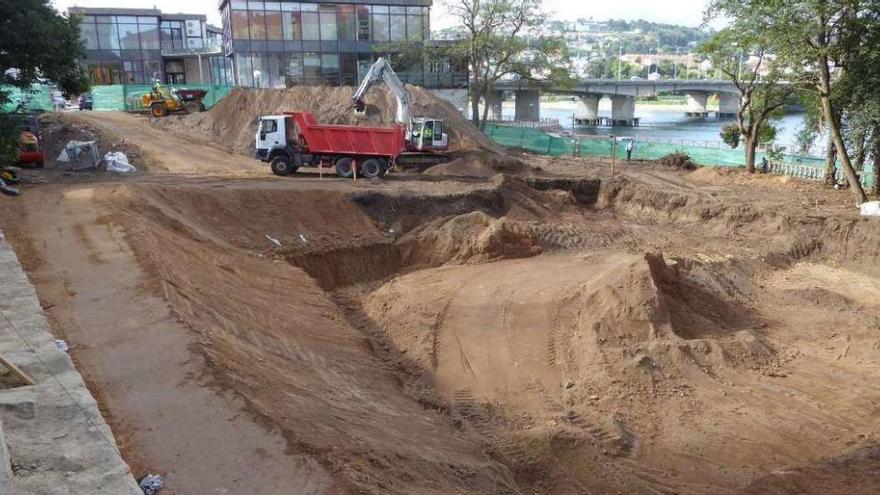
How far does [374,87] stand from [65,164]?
17.2 metres

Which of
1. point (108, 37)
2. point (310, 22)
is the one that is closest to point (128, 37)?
point (108, 37)

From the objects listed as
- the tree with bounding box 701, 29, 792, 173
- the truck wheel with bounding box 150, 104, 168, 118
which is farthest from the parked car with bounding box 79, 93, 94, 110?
the tree with bounding box 701, 29, 792, 173

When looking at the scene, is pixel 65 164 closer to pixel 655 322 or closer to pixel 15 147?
pixel 15 147

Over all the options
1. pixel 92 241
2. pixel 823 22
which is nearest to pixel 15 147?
pixel 92 241

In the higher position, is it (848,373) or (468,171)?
(468,171)

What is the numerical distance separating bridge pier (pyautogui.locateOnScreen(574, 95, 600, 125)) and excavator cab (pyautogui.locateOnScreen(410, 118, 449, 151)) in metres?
63.0

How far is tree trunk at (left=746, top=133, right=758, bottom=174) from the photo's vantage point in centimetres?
3084

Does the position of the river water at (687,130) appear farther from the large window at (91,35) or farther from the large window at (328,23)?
the large window at (91,35)

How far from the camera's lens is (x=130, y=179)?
2223 centimetres

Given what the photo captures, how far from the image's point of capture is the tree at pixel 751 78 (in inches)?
1144

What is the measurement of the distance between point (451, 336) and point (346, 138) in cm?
1340

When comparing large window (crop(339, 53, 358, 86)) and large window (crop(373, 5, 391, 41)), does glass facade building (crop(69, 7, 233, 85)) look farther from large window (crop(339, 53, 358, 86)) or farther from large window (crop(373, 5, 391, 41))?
large window (crop(373, 5, 391, 41))

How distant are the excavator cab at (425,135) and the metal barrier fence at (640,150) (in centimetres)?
1224

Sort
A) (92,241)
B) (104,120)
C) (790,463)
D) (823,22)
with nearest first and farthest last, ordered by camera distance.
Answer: (790,463), (92,241), (823,22), (104,120)
